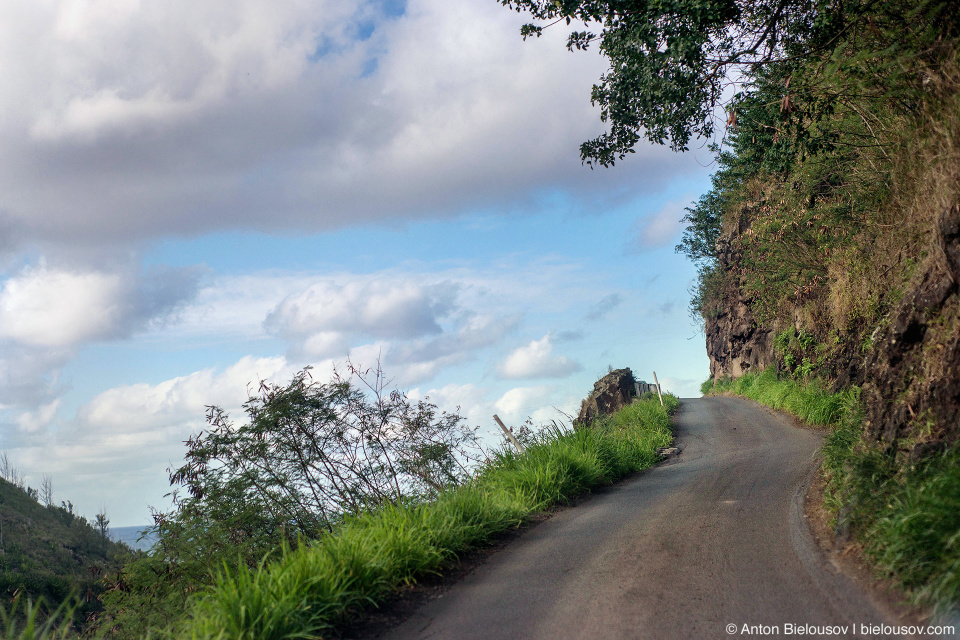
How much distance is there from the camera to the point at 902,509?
15.5 ft

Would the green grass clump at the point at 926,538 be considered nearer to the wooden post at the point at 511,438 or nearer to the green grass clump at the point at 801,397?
the wooden post at the point at 511,438

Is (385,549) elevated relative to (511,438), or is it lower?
lower

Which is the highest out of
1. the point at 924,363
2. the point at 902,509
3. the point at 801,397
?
the point at 924,363

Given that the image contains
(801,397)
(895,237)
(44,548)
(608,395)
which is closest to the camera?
(895,237)

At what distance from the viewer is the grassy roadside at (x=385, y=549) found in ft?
13.9

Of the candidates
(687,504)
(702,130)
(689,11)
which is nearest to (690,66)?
(689,11)

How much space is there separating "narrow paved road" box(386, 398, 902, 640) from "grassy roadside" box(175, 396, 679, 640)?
0.39 metres

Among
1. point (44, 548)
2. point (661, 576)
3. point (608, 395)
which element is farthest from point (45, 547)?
point (661, 576)

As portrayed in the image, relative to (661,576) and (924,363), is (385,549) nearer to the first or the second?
(661,576)

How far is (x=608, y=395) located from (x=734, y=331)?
28.2 feet

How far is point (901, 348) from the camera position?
637 cm

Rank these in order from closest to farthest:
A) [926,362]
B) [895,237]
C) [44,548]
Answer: [926,362], [895,237], [44,548]

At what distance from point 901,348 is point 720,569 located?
3.00m

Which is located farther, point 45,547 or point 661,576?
point 45,547
